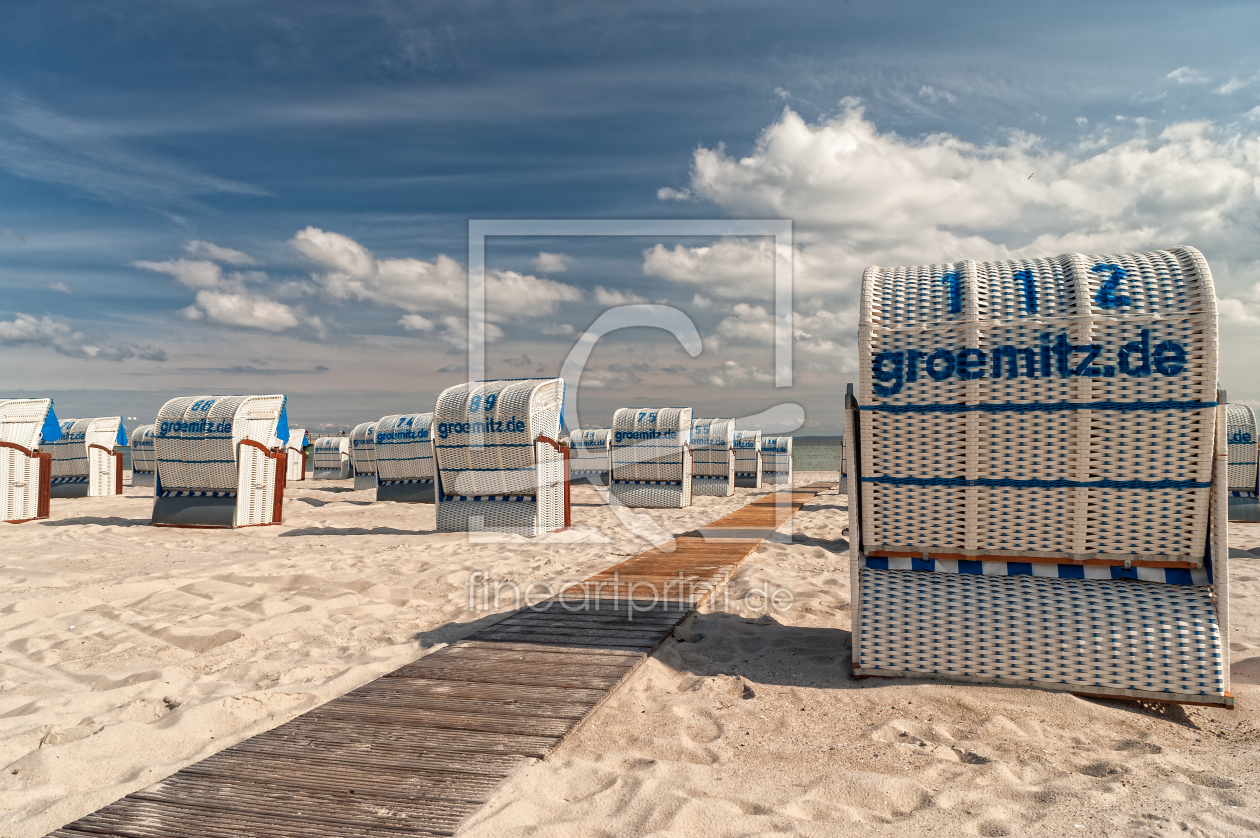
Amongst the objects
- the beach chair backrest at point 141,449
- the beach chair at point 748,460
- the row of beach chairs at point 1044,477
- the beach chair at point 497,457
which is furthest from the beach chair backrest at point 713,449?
the beach chair backrest at point 141,449

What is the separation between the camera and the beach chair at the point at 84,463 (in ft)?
64.9

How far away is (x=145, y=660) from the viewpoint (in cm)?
482

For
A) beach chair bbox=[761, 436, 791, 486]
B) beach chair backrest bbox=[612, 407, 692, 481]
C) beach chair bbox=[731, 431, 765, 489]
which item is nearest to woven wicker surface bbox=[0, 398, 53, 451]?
beach chair backrest bbox=[612, 407, 692, 481]

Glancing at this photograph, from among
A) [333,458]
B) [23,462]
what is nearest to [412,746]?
[23,462]

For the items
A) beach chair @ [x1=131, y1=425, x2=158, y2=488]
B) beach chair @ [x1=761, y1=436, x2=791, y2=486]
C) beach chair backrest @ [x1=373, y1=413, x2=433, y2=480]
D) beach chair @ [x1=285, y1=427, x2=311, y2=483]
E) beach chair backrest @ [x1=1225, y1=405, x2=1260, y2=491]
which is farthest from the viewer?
beach chair @ [x1=761, y1=436, x2=791, y2=486]

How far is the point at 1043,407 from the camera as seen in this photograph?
3805 millimetres

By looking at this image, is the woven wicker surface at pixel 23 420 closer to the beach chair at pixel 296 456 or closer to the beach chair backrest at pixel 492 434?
the beach chair backrest at pixel 492 434

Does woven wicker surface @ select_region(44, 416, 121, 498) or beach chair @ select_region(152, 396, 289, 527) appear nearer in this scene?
beach chair @ select_region(152, 396, 289, 527)

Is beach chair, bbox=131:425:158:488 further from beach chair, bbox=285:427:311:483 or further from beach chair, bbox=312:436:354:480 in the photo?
beach chair, bbox=312:436:354:480

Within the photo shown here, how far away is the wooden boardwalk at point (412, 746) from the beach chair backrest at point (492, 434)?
539 centimetres

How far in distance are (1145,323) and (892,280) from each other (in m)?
1.26

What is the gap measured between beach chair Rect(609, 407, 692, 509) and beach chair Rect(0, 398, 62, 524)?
1140 centimetres

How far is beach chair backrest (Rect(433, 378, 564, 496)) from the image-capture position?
35.4 feet

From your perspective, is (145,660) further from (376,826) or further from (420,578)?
(376,826)
